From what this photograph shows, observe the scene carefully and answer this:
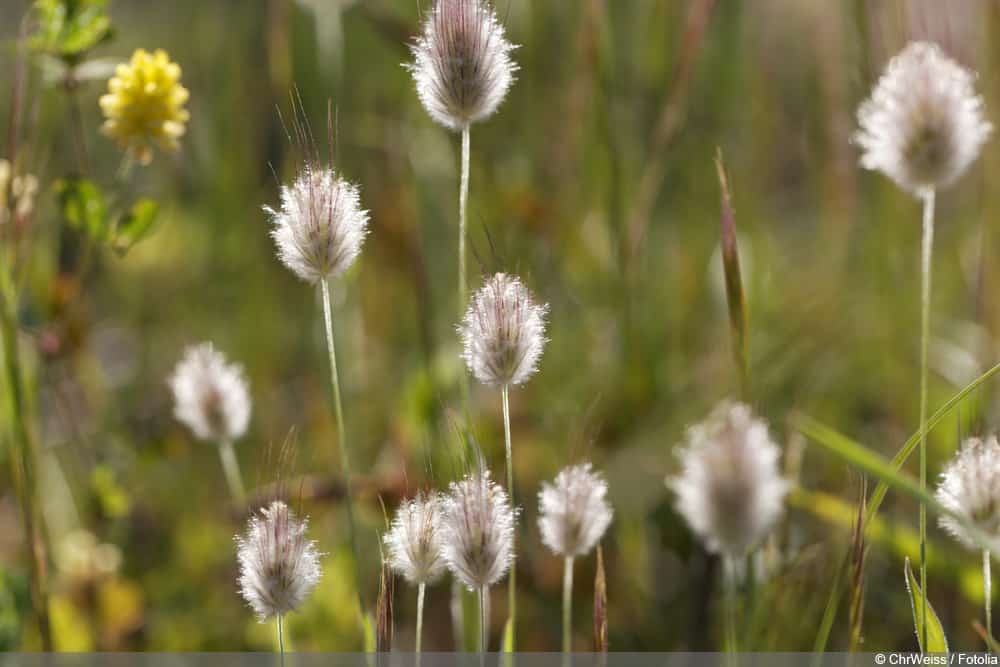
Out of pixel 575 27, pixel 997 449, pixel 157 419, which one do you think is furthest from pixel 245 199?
pixel 997 449

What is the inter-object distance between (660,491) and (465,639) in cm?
28

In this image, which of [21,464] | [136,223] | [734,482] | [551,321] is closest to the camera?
[734,482]

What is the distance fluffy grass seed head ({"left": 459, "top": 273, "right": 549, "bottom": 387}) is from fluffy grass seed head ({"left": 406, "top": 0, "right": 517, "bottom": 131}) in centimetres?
10

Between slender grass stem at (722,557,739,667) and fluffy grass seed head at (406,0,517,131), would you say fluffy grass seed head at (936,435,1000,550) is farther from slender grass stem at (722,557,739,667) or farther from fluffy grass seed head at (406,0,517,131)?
fluffy grass seed head at (406,0,517,131)

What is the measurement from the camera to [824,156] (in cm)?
150

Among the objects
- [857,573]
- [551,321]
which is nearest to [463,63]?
[857,573]

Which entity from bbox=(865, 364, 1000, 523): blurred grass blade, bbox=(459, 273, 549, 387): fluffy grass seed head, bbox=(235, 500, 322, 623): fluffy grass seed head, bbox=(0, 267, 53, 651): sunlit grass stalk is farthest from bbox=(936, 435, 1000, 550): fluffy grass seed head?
bbox=(0, 267, 53, 651): sunlit grass stalk

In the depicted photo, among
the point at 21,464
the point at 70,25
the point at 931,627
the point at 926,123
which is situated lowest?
the point at 931,627

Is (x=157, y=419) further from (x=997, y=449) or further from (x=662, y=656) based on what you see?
(x=997, y=449)

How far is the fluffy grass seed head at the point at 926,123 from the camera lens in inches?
21.4

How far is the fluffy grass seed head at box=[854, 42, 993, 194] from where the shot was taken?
1.78 feet

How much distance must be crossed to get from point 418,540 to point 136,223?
0.42m

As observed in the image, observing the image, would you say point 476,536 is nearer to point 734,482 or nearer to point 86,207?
point 734,482

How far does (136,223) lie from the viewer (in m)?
0.82
